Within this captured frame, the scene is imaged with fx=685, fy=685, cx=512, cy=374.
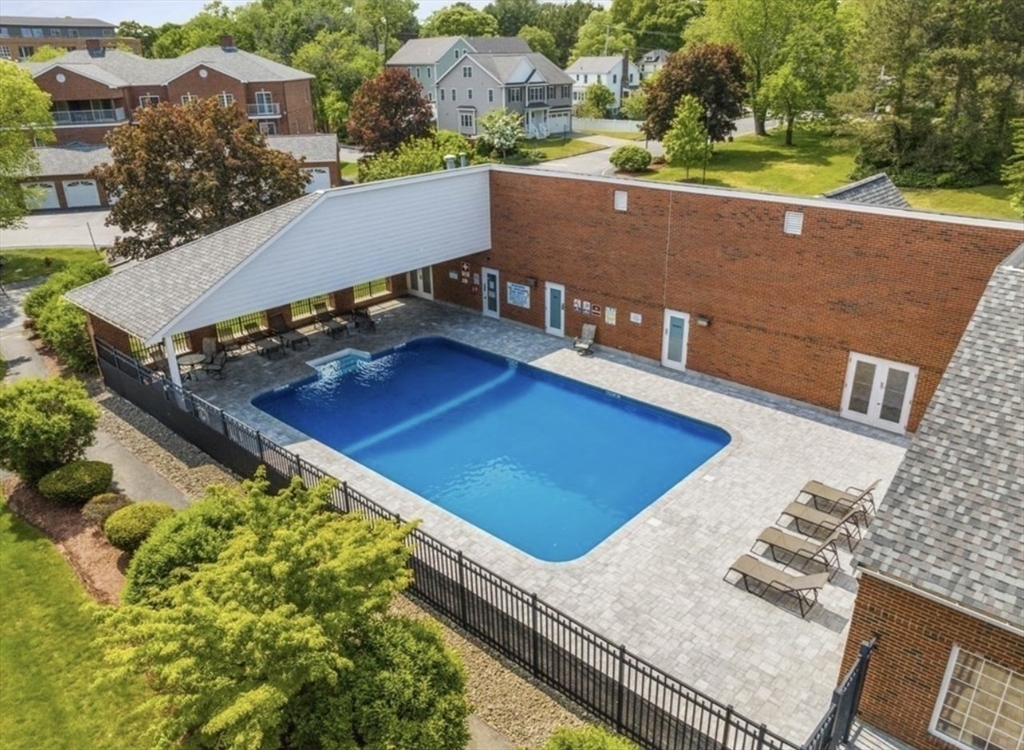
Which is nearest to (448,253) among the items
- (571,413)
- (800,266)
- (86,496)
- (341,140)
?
(571,413)

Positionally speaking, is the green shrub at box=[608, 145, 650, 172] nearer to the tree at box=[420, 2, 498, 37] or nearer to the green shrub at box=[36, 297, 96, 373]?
the green shrub at box=[36, 297, 96, 373]

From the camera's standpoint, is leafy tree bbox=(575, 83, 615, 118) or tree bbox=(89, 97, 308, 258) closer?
tree bbox=(89, 97, 308, 258)

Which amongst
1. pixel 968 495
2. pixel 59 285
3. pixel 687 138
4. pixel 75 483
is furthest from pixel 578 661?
pixel 687 138

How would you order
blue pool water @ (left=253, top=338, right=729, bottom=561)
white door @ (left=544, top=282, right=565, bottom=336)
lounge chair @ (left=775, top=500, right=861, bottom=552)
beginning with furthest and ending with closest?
white door @ (left=544, top=282, right=565, bottom=336) < blue pool water @ (left=253, top=338, right=729, bottom=561) < lounge chair @ (left=775, top=500, right=861, bottom=552)

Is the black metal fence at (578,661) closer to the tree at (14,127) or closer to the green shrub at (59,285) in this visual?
the green shrub at (59,285)

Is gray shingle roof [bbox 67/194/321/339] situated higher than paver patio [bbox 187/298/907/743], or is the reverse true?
gray shingle roof [bbox 67/194/321/339]

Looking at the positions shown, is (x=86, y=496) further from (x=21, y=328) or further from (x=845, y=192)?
(x=845, y=192)

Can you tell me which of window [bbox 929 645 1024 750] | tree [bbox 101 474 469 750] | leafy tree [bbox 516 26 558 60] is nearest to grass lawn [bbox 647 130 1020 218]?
window [bbox 929 645 1024 750]

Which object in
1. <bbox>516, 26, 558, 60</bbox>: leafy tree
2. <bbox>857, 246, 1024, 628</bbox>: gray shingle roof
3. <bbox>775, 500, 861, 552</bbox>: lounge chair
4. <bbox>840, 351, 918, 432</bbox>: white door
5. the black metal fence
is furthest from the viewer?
<bbox>516, 26, 558, 60</bbox>: leafy tree
